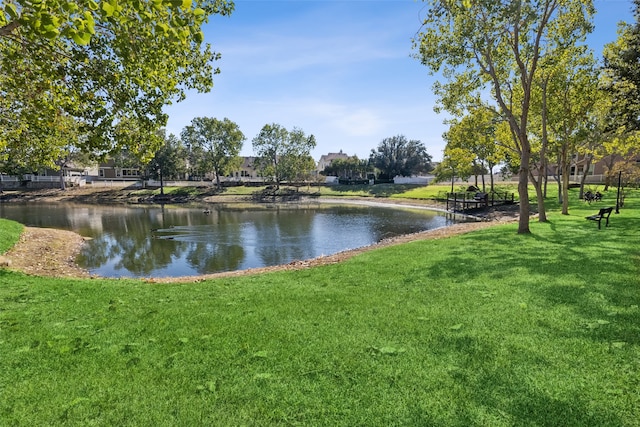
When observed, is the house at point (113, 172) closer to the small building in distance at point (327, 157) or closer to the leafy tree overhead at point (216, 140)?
the leafy tree overhead at point (216, 140)

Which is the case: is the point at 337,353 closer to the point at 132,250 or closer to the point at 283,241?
the point at 283,241

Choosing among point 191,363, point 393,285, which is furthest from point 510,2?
point 191,363

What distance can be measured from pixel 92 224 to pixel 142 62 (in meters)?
30.4

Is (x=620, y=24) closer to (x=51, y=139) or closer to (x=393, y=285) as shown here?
(x=393, y=285)

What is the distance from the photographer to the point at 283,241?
2384 cm

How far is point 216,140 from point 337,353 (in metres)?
75.9

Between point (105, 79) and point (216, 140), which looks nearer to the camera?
point (105, 79)

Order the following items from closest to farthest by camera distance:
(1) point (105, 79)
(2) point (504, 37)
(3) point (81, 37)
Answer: (3) point (81, 37), (1) point (105, 79), (2) point (504, 37)

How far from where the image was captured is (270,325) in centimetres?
604

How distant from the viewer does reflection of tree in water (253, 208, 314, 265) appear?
62.0 feet

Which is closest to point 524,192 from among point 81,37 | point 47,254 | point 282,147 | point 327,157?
point 81,37

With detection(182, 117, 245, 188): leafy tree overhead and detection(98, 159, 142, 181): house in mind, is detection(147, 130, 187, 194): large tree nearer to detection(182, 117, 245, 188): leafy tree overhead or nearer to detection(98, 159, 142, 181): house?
detection(182, 117, 245, 188): leafy tree overhead

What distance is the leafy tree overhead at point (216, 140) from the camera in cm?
7488

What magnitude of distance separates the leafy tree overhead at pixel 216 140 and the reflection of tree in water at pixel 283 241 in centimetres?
4494
